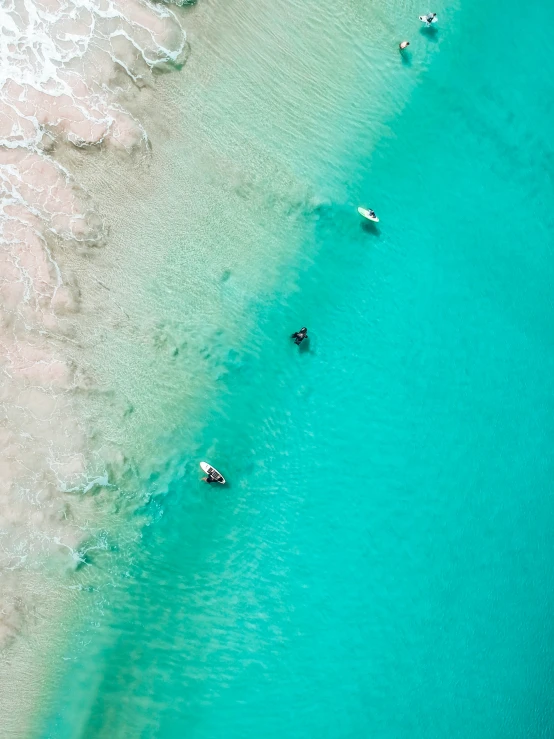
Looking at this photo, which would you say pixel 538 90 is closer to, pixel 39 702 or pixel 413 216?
pixel 413 216

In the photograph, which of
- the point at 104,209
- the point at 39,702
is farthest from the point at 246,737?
the point at 104,209

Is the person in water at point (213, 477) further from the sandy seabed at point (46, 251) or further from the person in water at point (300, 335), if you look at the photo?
the person in water at point (300, 335)

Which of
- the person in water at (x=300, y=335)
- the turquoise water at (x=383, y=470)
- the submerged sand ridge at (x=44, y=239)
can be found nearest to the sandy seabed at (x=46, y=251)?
the submerged sand ridge at (x=44, y=239)

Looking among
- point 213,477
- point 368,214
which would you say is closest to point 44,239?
point 213,477

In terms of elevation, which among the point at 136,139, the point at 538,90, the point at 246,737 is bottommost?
the point at 246,737

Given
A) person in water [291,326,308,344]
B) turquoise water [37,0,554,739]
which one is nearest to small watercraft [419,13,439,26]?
turquoise water [37,0,554,739]

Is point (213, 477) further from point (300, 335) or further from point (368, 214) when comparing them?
point (368, 214)

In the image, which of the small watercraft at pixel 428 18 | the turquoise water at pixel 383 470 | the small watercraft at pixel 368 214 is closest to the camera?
the turquoise water at pixel 383 470
